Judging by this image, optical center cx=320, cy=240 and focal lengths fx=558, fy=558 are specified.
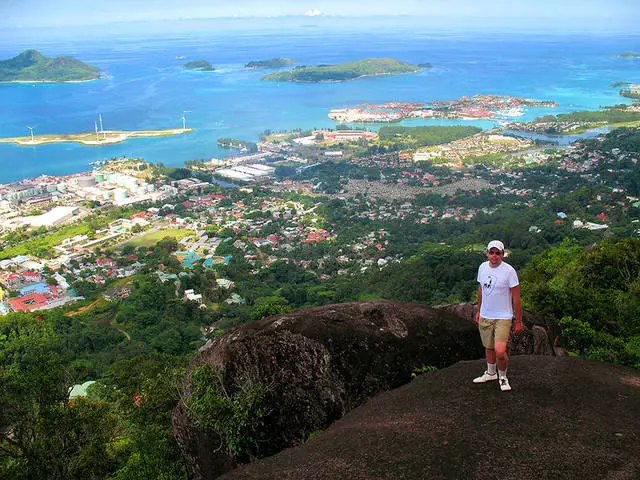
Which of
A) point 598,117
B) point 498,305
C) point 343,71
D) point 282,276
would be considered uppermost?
point 343,71

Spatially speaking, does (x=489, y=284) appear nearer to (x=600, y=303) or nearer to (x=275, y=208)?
(x=600, y=303)

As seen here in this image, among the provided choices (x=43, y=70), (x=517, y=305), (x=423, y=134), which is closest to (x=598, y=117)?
(x=423, y=134)

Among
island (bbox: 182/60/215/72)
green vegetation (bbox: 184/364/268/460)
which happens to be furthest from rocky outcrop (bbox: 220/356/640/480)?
island (bbox: 182/60/215/72)

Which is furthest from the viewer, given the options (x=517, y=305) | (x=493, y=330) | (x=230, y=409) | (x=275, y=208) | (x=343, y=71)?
(x=343, y=71)

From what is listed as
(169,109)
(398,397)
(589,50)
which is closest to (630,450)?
(398,397)

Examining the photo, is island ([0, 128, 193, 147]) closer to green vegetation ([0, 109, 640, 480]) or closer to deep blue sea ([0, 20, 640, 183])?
deep blue sea ([0, 20, 640, 183])
